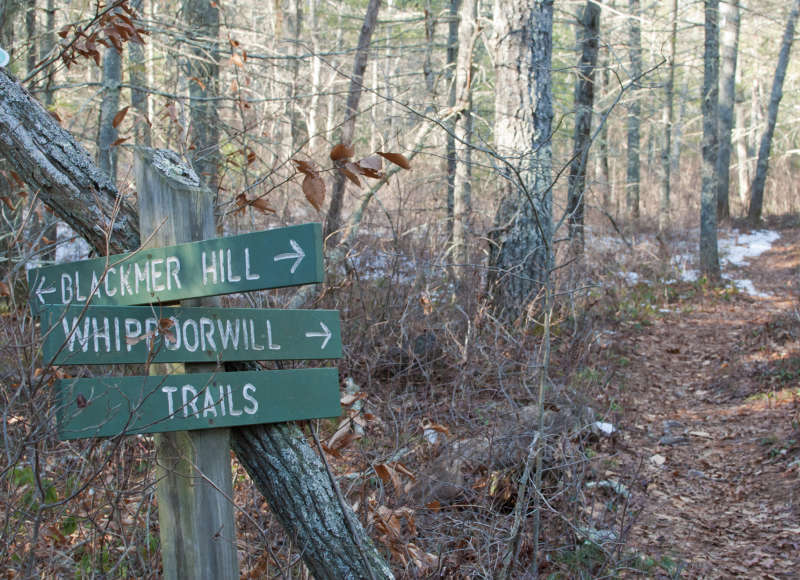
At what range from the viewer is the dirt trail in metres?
4.01

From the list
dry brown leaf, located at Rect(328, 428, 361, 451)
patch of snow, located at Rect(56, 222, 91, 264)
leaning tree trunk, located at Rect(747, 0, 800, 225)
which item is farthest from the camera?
leaning tree trunk, located at Rect(747, 0, 800, 225)

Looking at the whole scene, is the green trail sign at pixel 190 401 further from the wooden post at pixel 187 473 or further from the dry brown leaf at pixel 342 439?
the dry brown leaf at pixel 342 439

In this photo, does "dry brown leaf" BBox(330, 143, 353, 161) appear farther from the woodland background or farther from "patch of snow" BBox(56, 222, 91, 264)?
"patch of snow" BBox(56, 222, 91, 264)

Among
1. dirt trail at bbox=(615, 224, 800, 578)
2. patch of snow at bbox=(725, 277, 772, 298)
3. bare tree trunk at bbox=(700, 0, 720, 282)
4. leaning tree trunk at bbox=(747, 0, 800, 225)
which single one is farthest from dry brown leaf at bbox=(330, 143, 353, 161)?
leaning tree trunk at bbox=(747, 0, 800, 225)

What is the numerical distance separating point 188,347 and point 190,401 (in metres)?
0.16

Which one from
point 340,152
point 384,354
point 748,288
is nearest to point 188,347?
point 340,152

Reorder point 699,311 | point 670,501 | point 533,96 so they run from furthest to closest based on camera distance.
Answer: point 699,311, point 533,96, point 670,501

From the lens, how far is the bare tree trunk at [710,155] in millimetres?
11688

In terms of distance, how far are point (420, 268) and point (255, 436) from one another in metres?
3.67

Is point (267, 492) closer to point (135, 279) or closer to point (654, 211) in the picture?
point (135, 279)

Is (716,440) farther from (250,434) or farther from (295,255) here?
(295,255)

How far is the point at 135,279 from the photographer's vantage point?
2.16 meters

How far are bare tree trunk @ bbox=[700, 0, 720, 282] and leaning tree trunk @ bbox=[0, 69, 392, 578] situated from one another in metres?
10.7

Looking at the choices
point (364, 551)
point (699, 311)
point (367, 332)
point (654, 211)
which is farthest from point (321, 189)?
point (654, 211)
